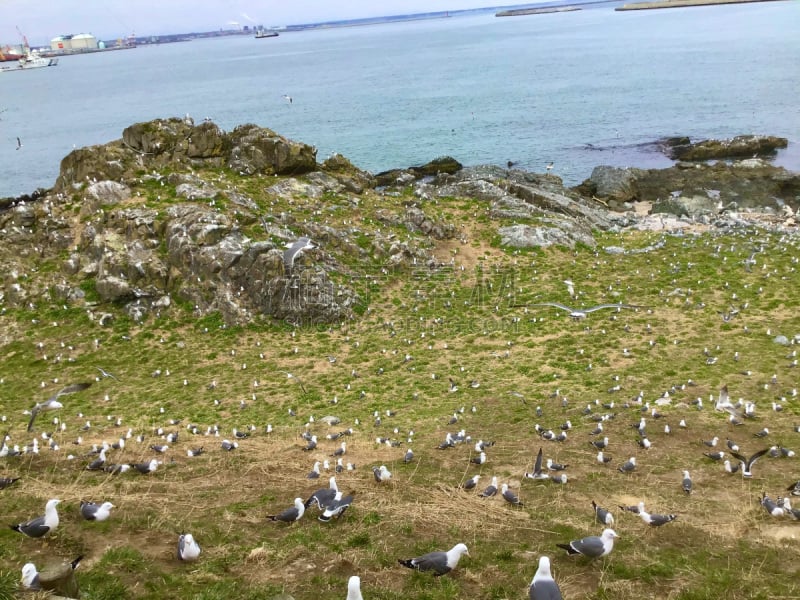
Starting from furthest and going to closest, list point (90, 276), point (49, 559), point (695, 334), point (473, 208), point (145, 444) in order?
point (473, 208), point (90, 276), point (695, 334), point (145, 444), point (49, 559)

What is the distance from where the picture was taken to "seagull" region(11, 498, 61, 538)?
1220 cm

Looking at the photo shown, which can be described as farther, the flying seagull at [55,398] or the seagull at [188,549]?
the flying seagull at [55,398]

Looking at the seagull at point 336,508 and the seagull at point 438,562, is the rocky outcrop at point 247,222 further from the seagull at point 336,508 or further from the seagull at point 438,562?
the seagull at point 438,562

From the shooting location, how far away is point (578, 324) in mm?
30109

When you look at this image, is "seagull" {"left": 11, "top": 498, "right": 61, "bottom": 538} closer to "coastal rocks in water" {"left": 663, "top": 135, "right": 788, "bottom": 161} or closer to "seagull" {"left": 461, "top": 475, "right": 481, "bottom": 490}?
"seagull" {"left": 461, "top": 475, "right": 481, "bottom": 490}

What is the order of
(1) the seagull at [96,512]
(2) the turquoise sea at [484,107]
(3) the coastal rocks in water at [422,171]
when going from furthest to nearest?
(2) the turquoise sea at [484,107]
(3) the coastal rocks in water at [422,171]
(1) the seagull at [96,512]

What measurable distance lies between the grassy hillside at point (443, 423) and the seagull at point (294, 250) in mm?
4080

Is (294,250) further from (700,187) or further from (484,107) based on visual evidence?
(484,107)

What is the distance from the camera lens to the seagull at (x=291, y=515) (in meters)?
13.6

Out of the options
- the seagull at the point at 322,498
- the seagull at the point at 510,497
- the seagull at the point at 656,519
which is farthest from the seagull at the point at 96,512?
the seagull at the point at 656,519

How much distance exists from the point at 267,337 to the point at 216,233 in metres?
8.29

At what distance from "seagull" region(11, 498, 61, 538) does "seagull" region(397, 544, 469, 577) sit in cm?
807

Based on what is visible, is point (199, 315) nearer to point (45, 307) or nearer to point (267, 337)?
point (267, 337)

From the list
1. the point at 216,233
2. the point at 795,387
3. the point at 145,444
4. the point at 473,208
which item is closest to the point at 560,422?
the point at 795,387
